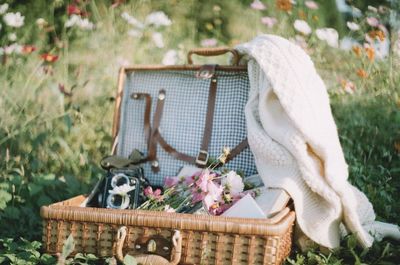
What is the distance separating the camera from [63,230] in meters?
1.56

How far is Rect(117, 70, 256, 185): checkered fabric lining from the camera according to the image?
2.12m

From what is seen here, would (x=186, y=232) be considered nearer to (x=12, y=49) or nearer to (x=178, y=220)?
(x=178, y=220)

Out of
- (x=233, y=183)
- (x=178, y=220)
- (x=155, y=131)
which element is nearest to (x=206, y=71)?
(x=155, y=131)

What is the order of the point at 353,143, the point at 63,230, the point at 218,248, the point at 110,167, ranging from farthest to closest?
the point at 353,143, the point at 110,167, the point at 63,230, the point at 218,248

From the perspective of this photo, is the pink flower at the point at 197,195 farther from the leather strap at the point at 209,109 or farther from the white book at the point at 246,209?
the leather strap at the point at 209,109

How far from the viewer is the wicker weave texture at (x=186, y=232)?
142 centimetres

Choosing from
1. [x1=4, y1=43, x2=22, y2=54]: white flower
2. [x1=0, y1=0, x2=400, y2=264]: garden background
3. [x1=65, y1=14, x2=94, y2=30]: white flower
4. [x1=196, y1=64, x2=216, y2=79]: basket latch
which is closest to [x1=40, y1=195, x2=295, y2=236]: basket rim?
[x1=0, y1=0, x2=400, y2=264]: garden background

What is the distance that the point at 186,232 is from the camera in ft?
4.80

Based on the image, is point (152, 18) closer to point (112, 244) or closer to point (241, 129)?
point (241, 129)

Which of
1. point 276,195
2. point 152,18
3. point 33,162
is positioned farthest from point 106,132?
point 276,195

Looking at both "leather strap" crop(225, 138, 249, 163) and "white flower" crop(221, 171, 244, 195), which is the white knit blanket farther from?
"leather strap" crop(225, 138, 249, 163)

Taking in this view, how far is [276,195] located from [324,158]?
0.19 m

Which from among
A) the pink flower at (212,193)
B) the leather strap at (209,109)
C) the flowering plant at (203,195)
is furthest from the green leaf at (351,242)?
the leather strap at (209,109)

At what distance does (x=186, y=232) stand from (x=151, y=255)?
12cm
